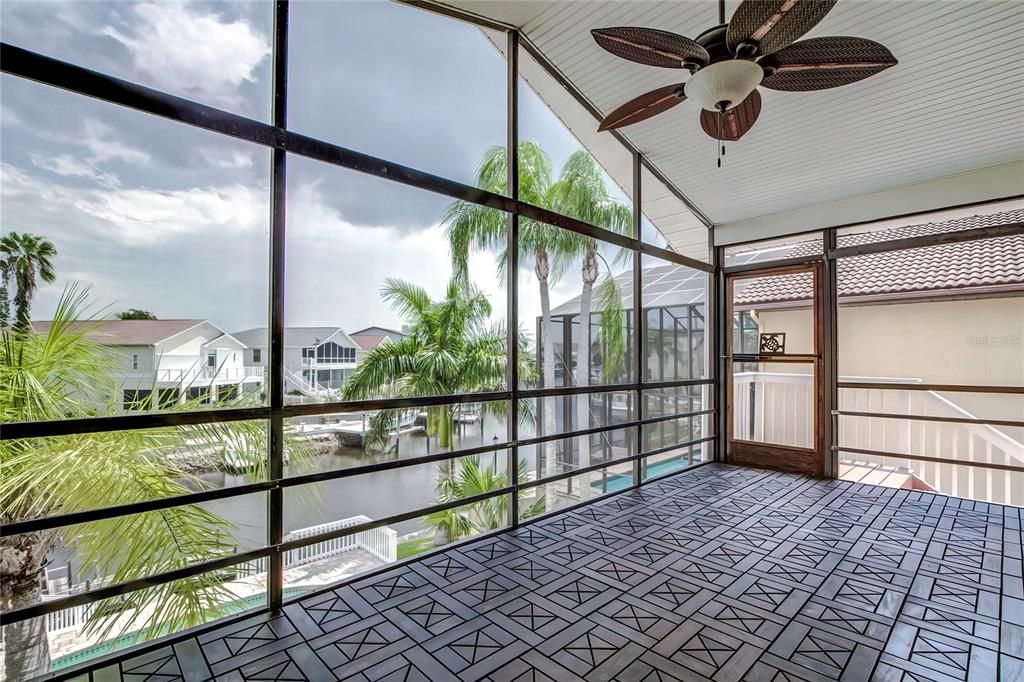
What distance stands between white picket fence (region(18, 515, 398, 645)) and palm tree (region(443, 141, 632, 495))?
1.53 metres

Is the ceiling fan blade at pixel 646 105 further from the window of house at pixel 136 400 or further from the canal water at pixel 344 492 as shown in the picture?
the window of house at pixel 136 400

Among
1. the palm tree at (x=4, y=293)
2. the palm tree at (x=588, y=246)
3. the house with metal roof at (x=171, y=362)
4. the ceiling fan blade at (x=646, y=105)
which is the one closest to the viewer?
the palm tree at (x=4, y=293)

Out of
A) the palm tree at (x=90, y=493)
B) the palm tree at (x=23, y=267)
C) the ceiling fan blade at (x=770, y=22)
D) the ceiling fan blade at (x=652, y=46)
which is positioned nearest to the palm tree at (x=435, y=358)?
the palm tree at (x=90, y=493)

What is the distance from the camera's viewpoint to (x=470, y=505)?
378 cm

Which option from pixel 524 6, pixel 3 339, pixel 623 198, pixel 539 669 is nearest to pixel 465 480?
pixel 539 669

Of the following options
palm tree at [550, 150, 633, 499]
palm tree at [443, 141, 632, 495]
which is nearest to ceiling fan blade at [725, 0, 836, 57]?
palm tree at [443, 141, 632, 495]

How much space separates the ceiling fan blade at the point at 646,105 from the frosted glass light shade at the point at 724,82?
24 centimetres

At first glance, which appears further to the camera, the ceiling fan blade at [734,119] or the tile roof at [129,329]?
the ceiling fan blade at [734,119]

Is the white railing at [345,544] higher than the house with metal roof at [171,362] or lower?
lower

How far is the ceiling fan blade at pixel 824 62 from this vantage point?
222cm

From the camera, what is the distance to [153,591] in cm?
235

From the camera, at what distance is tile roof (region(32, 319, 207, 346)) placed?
212cm

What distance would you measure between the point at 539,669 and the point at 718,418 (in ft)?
14.8

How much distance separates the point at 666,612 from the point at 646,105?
2.85m
